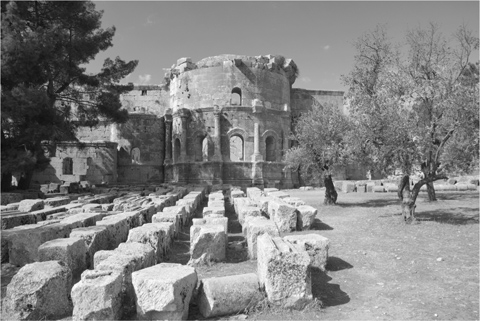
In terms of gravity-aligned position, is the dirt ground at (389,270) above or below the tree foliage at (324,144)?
below

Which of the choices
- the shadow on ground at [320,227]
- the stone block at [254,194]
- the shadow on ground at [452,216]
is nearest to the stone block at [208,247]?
the shadow on ground at [320,227]

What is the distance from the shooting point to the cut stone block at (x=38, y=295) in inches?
141

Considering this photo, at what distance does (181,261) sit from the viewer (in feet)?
19.7

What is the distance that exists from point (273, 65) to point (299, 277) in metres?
22.5

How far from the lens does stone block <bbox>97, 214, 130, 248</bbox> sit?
6173 mm

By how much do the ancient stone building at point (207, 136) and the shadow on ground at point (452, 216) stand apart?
45.3ft

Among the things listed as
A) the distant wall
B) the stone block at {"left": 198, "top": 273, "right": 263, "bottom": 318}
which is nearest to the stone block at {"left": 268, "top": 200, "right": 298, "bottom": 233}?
the stone block at {"left": 198, "top": 273, "right": 263, "bottom": 318}

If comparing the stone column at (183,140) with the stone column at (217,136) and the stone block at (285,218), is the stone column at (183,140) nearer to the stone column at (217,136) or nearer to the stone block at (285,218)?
the stone column at (217,136)

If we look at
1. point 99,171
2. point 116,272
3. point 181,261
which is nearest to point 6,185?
point 99,171

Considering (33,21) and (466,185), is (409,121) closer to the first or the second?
(466,185)

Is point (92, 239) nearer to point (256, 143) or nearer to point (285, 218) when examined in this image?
point (285, 218)

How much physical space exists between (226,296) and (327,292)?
1.40 m

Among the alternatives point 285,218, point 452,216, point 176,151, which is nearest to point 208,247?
point 285,218

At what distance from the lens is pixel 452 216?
965 centimetres
